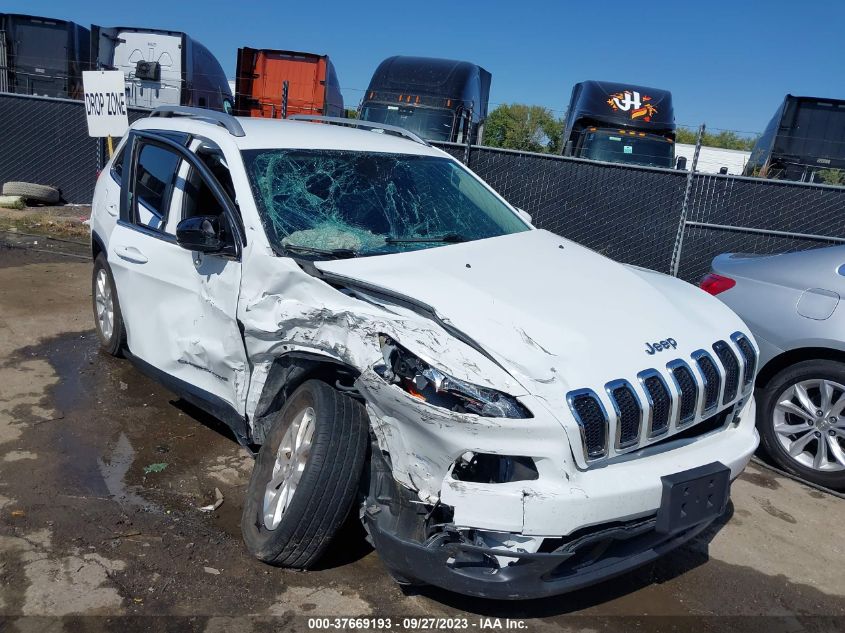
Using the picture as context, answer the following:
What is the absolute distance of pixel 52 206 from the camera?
12.3 meters

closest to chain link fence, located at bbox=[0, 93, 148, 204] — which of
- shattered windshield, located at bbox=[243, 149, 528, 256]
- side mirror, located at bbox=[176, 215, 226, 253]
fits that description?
shattered windshield, located at bbox=[243, 149, 528, 256]

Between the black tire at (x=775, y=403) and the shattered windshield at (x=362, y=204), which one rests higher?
the shattered windshield at (x=362, y=204)

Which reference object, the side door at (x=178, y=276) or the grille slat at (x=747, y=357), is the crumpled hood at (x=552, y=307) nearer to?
the grille slat at (x=747, y=357)

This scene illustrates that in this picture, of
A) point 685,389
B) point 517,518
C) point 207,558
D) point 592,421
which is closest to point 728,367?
point 685,389

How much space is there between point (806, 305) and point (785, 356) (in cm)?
34

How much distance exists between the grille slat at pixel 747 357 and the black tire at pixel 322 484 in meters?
1.76

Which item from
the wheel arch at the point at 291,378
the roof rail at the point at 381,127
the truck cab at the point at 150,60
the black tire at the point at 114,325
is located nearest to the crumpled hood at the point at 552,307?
the wheel arch at the point at 291,378

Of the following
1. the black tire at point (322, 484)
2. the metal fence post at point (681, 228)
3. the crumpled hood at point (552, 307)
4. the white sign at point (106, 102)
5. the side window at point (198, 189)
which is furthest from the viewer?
the metal fence post at point (681, 228)

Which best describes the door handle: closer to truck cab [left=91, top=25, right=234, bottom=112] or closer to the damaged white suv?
the damaged white suv

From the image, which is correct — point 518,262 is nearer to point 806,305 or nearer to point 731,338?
point 731,338

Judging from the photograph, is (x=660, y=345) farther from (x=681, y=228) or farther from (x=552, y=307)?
(x=681, y=228)

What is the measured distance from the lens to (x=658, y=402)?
2.93 m

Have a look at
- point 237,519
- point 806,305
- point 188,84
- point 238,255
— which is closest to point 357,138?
point 238,255

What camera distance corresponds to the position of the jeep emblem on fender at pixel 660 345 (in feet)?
10.0
